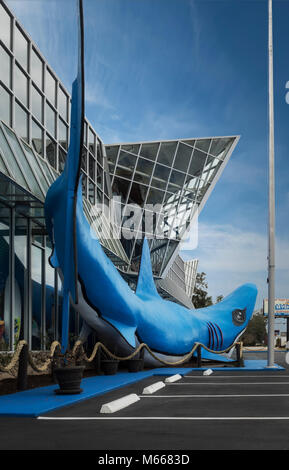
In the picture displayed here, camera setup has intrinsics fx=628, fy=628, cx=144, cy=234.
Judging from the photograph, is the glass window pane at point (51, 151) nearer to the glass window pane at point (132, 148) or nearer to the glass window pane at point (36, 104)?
the glass window pane at point (36, 104)

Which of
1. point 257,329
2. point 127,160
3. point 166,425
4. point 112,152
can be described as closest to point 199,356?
point 166,425

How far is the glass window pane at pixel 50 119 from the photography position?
67.6 ft

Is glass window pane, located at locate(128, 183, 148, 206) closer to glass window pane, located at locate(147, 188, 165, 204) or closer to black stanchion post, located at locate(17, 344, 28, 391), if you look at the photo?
glass window pane, located at locate(147, 188, 165, 204)

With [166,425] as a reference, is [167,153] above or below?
above

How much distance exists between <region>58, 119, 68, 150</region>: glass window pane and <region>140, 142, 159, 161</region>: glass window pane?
44.7 feet

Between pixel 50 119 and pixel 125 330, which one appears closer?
pixel 125 330

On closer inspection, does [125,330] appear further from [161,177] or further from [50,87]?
[161,177]

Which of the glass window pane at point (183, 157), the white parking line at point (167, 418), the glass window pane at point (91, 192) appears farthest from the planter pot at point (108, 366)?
the glass window pane at point (183, 157)

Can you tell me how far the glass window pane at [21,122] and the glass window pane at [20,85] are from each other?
32 cm

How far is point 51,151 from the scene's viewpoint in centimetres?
2075

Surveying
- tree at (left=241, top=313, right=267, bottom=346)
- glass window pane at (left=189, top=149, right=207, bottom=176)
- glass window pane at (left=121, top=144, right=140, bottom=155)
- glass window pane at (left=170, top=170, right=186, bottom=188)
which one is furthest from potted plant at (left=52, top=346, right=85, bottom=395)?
tree at (left=241, top=313, right=267, bottom=346)

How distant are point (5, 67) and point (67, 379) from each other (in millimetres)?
9300
